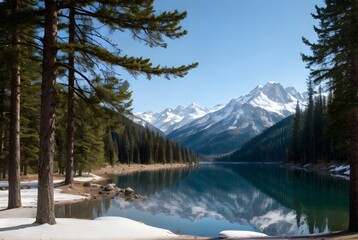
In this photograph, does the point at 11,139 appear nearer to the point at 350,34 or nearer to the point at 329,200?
the point at 350,34

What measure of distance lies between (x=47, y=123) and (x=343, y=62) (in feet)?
47.6

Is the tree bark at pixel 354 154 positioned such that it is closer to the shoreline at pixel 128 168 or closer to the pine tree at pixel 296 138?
the shoreline at pixel 128 168

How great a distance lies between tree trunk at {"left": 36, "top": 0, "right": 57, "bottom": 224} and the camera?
11148 mm

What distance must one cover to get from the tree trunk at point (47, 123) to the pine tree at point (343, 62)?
1187 cm

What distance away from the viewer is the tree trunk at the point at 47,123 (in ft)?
36.6

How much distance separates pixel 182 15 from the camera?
1137 cm

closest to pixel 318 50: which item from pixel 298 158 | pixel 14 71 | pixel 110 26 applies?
pixel 110 26

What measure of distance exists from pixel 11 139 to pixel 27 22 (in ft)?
21.4

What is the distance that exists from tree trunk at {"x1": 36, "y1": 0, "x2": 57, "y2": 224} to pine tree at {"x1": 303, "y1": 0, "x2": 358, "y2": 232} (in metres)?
11.9

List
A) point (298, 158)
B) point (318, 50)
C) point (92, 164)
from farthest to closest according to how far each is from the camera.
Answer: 1. point (298, 158)
2. point (92, 164)
3. point (318, 50)

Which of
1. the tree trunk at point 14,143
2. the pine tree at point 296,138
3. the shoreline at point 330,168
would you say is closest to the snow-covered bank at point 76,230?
the tree trunk at point 14,143

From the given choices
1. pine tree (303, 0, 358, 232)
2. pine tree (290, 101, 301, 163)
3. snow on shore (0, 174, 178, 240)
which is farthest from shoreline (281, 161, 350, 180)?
snow on shore (0, 174, 178, 240)

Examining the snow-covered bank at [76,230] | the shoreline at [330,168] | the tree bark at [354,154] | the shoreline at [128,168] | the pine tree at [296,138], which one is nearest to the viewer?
the snow-covered bank at [76,230]

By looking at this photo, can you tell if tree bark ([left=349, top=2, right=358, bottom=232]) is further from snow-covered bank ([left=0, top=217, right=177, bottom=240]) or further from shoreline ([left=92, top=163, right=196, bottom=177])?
shoreline ([left=92, top=163, right=196, bottom=177])
